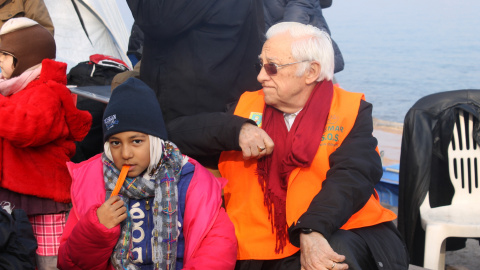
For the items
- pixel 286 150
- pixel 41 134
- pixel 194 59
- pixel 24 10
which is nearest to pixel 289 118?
pixel 286 150

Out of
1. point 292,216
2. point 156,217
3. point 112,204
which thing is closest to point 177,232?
point 156,217

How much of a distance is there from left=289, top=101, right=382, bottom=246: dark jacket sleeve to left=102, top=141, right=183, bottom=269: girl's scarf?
514 millimetres

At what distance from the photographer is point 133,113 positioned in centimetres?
249

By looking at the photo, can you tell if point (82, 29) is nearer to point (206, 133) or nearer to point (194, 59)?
point (194, 59)

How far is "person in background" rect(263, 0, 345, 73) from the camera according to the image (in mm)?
5072

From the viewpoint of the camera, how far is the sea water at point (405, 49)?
1116 cm

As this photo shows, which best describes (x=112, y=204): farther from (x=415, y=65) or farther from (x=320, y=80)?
(x=415, y=65)

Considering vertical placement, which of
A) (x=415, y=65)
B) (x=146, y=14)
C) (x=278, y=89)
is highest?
(x=146, y=14)

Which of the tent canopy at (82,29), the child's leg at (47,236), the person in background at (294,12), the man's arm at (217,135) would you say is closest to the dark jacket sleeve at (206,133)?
the man's arm at (217,135)

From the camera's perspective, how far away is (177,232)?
2508 millimetres

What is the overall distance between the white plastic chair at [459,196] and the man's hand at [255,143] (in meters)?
1.43

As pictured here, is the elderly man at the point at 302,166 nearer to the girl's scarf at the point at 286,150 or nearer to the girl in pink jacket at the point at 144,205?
the girl's scarf at the point at 286,150

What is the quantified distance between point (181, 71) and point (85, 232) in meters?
1.03

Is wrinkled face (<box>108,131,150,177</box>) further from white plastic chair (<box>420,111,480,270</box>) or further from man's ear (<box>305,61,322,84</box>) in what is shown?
white plastic chair (<box>420,111,480,270</box>)
